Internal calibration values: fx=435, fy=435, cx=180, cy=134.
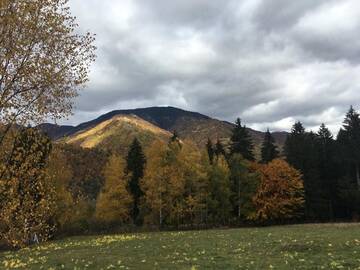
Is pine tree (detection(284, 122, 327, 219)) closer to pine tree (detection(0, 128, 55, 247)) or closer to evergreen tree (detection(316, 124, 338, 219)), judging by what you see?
evergreen tree (detection(316, 124, 338, 219))

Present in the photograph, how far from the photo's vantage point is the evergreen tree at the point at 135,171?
278 ft

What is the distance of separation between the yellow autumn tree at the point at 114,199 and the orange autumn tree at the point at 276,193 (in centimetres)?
2495

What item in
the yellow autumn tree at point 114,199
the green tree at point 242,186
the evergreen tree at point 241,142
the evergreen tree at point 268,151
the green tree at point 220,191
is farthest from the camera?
the evergreen tree at point 268,151

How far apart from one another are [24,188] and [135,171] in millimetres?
72871

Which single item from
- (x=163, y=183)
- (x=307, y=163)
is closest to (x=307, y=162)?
(x=307, y=163)

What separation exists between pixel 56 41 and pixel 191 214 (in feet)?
239

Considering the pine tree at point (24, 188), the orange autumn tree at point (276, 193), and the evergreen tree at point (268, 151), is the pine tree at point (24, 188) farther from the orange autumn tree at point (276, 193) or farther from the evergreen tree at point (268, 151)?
the evergreen tree at point (268, 151)

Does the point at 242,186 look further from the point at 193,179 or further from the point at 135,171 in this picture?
the point at 135,171

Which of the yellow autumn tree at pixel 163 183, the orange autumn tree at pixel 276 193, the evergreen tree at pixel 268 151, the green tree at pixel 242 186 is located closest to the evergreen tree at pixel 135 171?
the yellow autumn tree at pixel 163 183

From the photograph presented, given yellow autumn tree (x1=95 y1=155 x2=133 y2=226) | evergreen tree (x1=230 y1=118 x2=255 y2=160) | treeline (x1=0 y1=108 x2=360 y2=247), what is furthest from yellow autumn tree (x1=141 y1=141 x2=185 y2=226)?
evergreen tree (x1=230 y1=118 x2=255 y2=160)

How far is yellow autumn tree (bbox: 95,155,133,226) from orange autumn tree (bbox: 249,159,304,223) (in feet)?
81.9

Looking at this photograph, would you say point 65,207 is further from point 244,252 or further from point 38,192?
point 38,192

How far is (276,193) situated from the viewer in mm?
84375

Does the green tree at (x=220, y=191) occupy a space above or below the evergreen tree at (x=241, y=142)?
below
